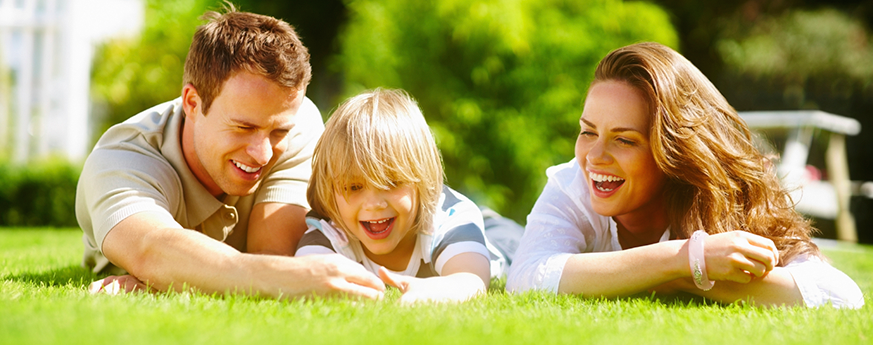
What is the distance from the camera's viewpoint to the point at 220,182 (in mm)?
3379

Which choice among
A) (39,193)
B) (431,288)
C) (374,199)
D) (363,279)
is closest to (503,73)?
(374,199)

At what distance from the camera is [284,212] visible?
3555 mm

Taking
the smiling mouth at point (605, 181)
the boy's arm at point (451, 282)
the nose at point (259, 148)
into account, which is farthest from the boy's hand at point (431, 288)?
the nose at point (259, 148)

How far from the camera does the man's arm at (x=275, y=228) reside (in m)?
3.45

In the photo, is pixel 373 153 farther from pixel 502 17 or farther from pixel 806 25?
pixel 806 25

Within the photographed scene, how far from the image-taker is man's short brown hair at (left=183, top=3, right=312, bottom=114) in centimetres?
316

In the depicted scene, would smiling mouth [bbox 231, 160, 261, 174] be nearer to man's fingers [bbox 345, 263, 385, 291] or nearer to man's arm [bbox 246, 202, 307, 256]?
man's arm [bbox 246, 202, 307, 256]

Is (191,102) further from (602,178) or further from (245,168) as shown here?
(602,178)

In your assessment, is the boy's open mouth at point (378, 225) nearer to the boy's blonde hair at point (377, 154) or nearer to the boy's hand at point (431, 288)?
the boy's blonde hair at point (377, 154)

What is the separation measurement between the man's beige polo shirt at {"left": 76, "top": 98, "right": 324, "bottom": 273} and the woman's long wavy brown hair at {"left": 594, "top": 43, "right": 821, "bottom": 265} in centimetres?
164

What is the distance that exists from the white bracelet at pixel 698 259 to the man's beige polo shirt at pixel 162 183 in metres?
1.88

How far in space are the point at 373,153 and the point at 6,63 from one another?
9839 mm

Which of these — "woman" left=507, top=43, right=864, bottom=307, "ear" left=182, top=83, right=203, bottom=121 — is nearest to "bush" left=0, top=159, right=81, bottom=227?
"ear" left=182, top=83, right=203, bottom=121

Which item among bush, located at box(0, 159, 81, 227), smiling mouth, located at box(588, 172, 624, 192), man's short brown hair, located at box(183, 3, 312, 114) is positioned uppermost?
man's short brown hair, located at box(183, 3, 312, 114)
